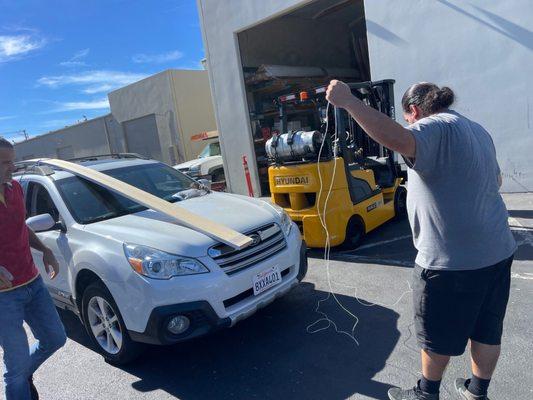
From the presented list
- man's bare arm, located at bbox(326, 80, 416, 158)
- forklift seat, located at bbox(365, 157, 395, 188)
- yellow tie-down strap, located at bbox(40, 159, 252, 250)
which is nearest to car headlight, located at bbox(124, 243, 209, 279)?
yellow tie-down strap, located at bbox(40, 159, 252, 250)

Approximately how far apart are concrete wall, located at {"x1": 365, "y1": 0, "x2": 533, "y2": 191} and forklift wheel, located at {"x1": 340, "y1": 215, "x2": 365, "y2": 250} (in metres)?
3.60

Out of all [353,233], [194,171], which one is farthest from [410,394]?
[194,171]

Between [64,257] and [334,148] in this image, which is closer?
[64,257]

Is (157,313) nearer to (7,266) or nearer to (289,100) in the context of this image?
(7,266)

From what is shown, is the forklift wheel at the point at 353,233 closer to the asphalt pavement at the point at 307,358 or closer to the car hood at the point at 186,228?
the asphalt pavement at the point at 307,358

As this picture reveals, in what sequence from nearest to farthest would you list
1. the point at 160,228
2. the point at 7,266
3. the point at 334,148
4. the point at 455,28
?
the point at 7,266 < the point at 160,228 < the point at 334,148 < the point at 455,28

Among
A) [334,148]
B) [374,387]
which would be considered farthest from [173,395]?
[334,148]

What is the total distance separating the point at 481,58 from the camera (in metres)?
7.68

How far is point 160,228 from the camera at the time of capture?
360 centimetres

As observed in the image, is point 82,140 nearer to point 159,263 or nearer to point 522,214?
point 522,214

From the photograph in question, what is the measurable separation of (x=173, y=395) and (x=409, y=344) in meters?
1.85

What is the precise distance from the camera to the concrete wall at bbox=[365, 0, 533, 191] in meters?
7.34

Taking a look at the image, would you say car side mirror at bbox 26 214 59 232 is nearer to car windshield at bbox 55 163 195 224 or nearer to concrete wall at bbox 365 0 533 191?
car windshield at bbox 55 163 195 224

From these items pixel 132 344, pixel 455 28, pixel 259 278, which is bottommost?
pixel 132 344
